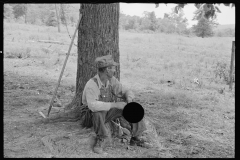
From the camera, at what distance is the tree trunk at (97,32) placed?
176 inches

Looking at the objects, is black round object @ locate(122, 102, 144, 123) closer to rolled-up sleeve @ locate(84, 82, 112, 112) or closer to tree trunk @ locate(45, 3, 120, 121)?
rolled-up sleeve @ locate(84, 82, 112, 112)

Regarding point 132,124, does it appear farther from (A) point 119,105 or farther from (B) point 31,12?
(B) point 31,12

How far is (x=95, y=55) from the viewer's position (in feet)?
14.9

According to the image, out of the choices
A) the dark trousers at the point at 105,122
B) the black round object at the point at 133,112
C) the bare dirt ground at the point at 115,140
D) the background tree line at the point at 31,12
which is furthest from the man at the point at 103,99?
the background tree line at the point at 31,12

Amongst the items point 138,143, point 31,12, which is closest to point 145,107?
point 138,143

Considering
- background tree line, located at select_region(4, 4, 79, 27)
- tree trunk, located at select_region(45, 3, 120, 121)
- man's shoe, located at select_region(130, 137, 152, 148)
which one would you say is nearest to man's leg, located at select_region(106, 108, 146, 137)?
man's shoe, located at select_region(130, 137, 152, 148)

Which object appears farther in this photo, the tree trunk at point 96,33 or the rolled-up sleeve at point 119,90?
the tree trunk at point 96,33

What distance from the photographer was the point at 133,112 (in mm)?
3631

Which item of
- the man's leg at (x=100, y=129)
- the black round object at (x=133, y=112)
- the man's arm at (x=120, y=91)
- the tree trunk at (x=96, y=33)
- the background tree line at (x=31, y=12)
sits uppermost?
the background tree line at (x=31, y=12)

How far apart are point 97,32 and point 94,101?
141 cm

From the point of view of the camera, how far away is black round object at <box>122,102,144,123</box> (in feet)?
11.7

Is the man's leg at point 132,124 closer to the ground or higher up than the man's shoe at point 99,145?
higher up

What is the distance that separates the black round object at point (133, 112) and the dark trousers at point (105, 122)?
198 millimetres

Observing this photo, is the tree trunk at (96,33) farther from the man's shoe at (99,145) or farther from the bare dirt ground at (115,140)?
the man's shoe at (99,145)
